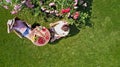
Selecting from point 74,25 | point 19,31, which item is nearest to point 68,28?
point 74,25

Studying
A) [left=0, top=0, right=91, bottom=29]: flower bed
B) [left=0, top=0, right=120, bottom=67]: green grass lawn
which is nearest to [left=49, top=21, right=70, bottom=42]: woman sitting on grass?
[left=0, top=0, right=91, bottom=29]: flower bed

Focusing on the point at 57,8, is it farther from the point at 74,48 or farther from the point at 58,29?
the point at 74,48

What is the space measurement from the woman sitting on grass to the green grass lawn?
13.8 inches

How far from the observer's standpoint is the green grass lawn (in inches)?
616

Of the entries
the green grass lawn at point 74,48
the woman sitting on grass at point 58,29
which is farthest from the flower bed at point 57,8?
the green grass lawn at point 74,48

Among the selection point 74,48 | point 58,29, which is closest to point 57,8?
point 58,29

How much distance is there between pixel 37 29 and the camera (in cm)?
1547

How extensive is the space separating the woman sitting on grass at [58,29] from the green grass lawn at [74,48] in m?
0.35

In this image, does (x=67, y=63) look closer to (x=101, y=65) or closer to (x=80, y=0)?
(x=101, y=65)

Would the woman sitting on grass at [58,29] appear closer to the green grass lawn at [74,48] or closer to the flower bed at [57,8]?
the flower bed at [57,8]

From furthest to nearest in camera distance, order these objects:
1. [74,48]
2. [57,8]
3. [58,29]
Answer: [74,48] → [58,29] → [57,8]

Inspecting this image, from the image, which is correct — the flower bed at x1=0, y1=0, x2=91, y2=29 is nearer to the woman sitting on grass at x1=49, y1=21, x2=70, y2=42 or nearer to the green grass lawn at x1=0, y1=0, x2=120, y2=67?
the woman sitting on grass at x1=49, y1=21, x2=70, y2=42

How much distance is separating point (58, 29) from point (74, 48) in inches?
39.5

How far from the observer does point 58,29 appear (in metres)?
15.4
